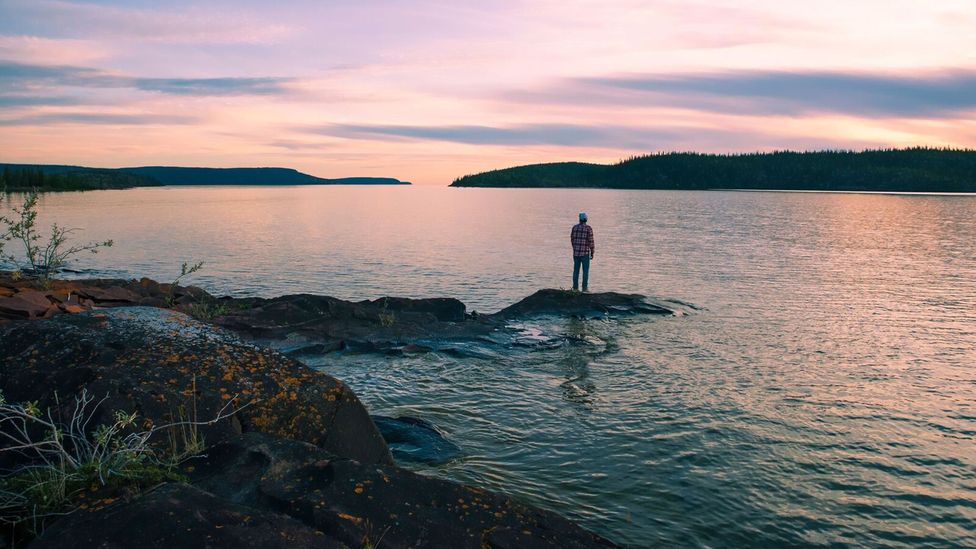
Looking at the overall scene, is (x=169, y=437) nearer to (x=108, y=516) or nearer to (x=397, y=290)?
(x=108, y=516)

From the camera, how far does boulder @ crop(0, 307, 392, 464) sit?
592 centimetres

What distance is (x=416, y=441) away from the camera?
9.57m

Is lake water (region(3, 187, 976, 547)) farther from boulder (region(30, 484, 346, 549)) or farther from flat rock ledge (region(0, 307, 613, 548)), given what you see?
boulder (region(30, 484, 346, 549))

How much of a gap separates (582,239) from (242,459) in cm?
1909

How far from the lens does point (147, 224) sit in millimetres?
65062

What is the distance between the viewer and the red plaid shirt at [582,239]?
23.2 m

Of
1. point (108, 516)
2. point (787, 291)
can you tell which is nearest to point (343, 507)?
point (108, 516)

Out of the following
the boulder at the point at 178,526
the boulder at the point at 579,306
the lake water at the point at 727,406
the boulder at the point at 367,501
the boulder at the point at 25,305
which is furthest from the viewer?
the boulder at the point at 579,306

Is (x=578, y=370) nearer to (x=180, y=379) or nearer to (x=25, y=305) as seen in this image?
(x=180, y=379)

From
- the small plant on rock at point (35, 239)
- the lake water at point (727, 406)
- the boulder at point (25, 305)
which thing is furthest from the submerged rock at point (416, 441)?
the small plant on rock at point (35, 239)

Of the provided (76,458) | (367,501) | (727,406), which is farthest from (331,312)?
(367,501)

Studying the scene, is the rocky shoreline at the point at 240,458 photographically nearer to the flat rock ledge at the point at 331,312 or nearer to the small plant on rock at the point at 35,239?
the flat rock ledge at the point at 331,312

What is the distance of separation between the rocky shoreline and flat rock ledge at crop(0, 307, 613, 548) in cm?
1

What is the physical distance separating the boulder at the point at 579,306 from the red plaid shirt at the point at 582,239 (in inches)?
83.2
